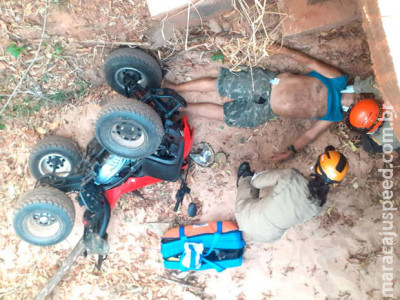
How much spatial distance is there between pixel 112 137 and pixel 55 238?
5.80 feet

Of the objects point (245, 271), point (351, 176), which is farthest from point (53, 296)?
point (351, 176)

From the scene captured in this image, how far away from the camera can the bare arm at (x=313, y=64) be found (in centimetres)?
496

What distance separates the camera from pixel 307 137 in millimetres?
5523

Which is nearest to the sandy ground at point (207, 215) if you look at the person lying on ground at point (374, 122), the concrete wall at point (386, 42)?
the person lying on ground at point (374, 122)

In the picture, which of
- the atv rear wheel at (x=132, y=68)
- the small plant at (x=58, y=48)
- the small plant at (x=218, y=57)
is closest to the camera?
the atv rear wheel at (x=132, y=68)

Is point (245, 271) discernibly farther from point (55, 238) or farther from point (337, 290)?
point (55, 238)

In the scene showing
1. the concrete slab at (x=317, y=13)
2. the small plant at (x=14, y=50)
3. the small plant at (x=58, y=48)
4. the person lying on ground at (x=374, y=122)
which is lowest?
the person lying on ground at (x=374, y=122)

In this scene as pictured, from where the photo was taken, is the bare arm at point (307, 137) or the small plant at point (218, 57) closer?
the small plant at point (218, 57)

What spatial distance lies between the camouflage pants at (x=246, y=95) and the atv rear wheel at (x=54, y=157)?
8.44 feet

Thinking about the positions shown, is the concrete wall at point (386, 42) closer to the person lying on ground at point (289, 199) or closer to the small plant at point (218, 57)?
the person lying on ground at point (289, 199)

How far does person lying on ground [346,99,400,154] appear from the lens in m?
4.55

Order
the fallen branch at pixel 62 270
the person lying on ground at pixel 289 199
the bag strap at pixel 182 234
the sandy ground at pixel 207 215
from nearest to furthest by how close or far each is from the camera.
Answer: the person lying on ground at pixel 289 199
the sandy ground at pixel 207 215
the bag strap at pixel 182 234
the fallen branch at pixel 62 270

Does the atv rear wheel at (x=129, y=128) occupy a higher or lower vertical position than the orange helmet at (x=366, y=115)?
lower

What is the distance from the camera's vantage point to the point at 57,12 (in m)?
4.62
